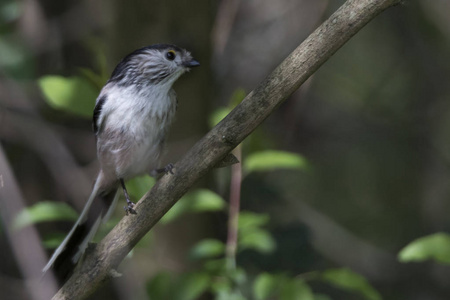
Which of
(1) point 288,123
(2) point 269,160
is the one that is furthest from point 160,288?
(1) point 288,123

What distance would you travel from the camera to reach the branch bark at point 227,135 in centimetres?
211

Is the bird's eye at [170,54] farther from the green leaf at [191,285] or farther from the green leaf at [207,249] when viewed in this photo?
the green leaf at [191,285]

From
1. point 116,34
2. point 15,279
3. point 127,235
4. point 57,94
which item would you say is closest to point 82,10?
point 116,34

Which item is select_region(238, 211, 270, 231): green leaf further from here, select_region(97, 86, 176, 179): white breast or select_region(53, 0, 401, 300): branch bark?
select_region(53, 0, 401, 300): branch bark

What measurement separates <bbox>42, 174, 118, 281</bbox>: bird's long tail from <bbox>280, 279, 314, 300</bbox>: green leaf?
100cm

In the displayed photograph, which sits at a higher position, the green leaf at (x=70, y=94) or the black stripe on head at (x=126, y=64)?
the black stripe on head at (x=126, y=64)

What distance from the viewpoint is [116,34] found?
4008 millimetres

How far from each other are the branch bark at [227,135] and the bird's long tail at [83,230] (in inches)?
21.2

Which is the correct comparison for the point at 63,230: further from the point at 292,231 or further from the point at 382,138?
the point at 382,138

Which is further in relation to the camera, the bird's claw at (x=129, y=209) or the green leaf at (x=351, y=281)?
the green leaf at (x=351, y=281)

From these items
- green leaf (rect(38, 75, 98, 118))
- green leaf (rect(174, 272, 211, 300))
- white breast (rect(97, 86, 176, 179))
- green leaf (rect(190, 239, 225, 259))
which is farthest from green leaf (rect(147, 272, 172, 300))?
green leaf (rect(38, 75, 98, 118))

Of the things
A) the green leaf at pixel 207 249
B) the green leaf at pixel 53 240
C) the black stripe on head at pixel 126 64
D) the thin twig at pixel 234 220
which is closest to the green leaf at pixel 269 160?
the thin twig at pixel 234 220

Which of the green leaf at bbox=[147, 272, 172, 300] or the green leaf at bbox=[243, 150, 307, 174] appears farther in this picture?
the green leaf at bbox=[243, 150, 307, 174]

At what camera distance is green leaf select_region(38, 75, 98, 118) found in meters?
2.88
